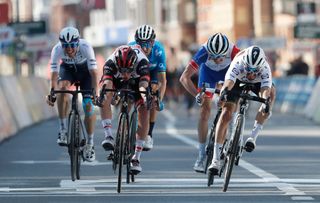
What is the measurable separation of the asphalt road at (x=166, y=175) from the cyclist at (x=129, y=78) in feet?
1.70

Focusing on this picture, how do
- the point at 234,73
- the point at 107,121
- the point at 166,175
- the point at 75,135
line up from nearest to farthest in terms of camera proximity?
the point at 234,73
the point at 107,121
the point at 75,135
the point at 166,175

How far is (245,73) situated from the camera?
1719 cm

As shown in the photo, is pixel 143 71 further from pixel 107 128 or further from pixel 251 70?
pixel 251 70

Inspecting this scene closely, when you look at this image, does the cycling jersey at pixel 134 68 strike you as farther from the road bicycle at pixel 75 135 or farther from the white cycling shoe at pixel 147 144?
the white cycling shoe at pixel 147 144

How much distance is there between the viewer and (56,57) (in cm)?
1925

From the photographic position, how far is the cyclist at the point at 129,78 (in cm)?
1742

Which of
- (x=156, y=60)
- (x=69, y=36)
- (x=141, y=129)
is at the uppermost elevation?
(x=69, y=36)

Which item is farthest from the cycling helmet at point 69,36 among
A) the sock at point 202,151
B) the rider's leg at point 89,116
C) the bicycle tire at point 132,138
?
the sock at point 202,151

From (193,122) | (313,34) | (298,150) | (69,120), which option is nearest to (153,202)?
(69,120)

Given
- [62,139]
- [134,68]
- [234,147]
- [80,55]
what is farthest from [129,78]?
[62,139]

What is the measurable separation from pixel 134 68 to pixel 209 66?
1.55 metres

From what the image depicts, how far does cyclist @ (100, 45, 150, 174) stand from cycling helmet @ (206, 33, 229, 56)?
2.48 ft

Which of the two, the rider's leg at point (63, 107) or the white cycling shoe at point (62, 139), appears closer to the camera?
the white cycling shoe at point (62, 139)

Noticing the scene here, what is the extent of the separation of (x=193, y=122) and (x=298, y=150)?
1525cm
